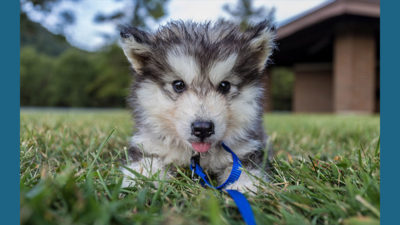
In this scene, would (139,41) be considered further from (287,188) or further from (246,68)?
(287,188)

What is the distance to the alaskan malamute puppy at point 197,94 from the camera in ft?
8.34

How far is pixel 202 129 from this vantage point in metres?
2.37

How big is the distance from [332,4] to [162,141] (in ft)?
43.8

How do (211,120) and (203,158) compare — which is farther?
(203,158)

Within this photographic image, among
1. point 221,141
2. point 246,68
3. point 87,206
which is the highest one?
point 246,68

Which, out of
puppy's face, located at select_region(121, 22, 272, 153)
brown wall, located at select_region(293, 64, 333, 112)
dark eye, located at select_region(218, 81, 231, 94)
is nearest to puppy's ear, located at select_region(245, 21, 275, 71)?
puppy's face, located at select_region(121, 22, 272, 153)

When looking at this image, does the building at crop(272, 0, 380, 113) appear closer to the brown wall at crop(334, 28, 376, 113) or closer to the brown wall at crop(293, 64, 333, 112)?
the brown wall at crop(334, 28, 376, 113)

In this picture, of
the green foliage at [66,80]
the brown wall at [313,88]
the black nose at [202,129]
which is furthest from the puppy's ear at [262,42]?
the green foliage at [66,80]

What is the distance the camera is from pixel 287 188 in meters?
2.10

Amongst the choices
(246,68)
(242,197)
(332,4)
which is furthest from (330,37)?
(242,197)

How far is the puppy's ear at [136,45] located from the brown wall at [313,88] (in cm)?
2176

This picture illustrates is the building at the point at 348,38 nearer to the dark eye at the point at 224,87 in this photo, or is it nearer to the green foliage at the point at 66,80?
the dark eye at the point at 224,87

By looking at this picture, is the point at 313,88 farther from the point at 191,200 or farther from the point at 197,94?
the point at 191,200

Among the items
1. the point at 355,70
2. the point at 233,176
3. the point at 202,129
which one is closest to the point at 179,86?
the point at 202,129
